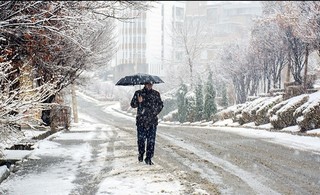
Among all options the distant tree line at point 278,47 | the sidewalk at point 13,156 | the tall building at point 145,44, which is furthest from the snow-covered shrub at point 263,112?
the tall building at point 145,44

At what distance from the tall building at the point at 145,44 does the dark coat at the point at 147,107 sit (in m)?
78.0

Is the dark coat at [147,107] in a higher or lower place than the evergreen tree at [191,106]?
higher

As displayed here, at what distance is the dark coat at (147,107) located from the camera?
8.48 m

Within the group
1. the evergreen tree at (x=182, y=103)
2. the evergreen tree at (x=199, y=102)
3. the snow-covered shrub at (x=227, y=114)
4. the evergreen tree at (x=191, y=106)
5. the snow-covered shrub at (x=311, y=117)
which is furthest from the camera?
the evergreen tree at (x=182, y=103)

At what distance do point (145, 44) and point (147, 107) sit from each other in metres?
80.8

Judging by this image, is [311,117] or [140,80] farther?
[311,117]

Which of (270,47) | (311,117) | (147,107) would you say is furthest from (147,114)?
(270,47)

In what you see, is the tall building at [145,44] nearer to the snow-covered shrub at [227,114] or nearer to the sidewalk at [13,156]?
the snow-covered shrub at [227,114]

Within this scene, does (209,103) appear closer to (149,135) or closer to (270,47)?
(270,47)

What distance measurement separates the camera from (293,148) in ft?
36.4

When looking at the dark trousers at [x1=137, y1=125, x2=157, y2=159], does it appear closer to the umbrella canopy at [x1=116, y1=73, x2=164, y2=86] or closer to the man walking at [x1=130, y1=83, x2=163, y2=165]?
the man walking at [x1=130, y1=83, x2=163, y2=165]

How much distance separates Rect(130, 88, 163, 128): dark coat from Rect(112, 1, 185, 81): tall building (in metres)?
78.0

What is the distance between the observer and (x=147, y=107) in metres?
8.52

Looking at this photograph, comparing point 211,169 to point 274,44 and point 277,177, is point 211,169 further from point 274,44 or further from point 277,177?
point 274,44
